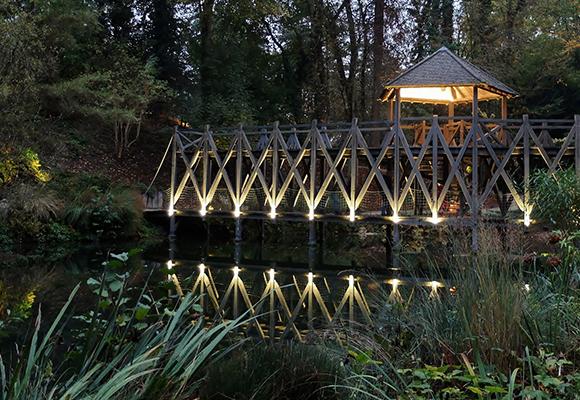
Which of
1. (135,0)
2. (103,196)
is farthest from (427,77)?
(135,0)

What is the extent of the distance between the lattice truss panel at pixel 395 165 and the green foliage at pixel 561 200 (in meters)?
3.75

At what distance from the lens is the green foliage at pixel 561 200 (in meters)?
6.73

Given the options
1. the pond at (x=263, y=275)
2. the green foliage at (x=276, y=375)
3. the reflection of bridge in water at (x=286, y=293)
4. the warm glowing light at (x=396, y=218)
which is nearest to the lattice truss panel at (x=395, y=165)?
the warm glowing light at (x=396, y=218)

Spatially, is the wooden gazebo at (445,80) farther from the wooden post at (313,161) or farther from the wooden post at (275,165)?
the wooden post at (275,165)

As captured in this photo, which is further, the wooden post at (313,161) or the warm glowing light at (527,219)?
the wooden post at (313,161)

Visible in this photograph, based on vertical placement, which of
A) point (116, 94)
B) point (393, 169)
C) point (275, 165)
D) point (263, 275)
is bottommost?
point (263, 275)

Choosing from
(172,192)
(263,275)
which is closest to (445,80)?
(263,275)

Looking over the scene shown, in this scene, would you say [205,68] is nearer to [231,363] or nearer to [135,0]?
[135,0]

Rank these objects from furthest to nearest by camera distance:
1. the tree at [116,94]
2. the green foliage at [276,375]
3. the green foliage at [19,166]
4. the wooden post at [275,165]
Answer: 1. the tree at [116,94]
2. the wooden post at [275,165]
3. the green foliage at [19,166]
4. the green foliage at [276,375]

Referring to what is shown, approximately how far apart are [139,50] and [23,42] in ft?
25.8

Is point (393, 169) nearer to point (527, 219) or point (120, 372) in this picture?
point (527, 219)

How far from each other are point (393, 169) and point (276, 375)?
1153 cm

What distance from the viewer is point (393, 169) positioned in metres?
14.4

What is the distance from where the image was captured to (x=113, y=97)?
672 inches
